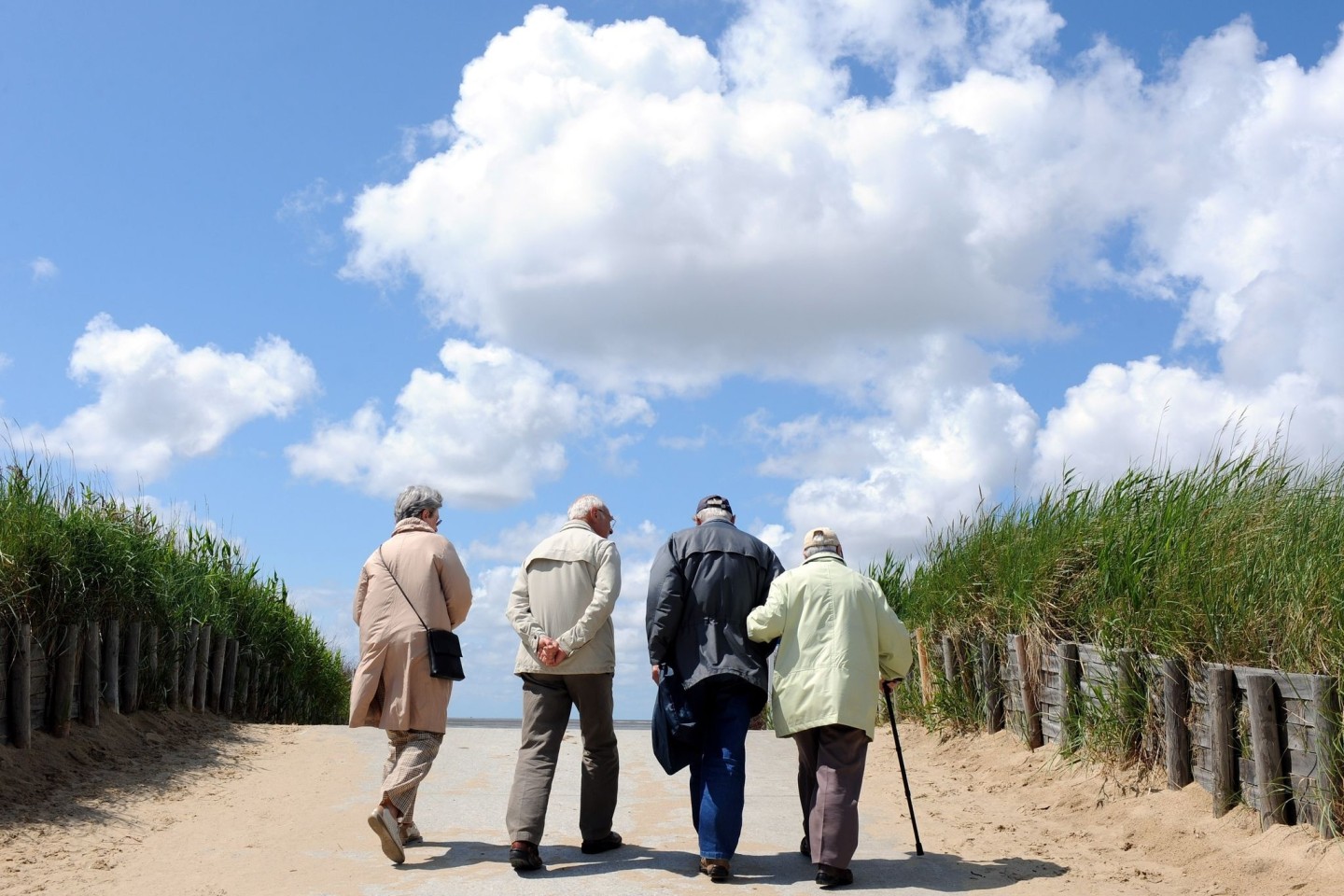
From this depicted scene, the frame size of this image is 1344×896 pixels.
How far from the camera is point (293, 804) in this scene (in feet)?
31.4

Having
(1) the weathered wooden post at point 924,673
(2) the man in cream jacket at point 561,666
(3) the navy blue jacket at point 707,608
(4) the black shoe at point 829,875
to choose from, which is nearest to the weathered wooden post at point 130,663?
(2) the man in cream jacket at point 561,666

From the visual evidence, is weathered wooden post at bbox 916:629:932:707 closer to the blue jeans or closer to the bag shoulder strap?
the blue jeans

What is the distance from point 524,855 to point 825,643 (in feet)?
6.83

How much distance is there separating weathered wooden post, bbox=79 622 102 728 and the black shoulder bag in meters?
4.93

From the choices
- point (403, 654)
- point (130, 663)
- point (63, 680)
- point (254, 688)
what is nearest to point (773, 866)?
point (403, 654)

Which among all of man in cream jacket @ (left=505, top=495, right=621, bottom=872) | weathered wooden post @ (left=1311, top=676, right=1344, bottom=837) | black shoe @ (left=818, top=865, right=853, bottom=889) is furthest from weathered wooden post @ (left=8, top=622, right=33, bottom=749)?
weathered wooden post @ (left=1311, top=676, right=1344, bottom=837)

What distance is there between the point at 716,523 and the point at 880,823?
3096mm

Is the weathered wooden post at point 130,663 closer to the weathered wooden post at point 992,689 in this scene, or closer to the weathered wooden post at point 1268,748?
the weathered wooden post at point 992,689

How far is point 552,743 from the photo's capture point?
6.99 metres

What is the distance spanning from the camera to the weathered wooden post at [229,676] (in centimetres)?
1430

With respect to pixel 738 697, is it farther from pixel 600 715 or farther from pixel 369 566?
pixel 369 566

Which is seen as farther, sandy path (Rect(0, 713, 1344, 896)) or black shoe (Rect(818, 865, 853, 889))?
sandy path (Rect(0, 713, 1344, 896))

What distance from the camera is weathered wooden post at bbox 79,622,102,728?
10.7 meters

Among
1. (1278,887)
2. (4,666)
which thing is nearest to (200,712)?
(4,666)
